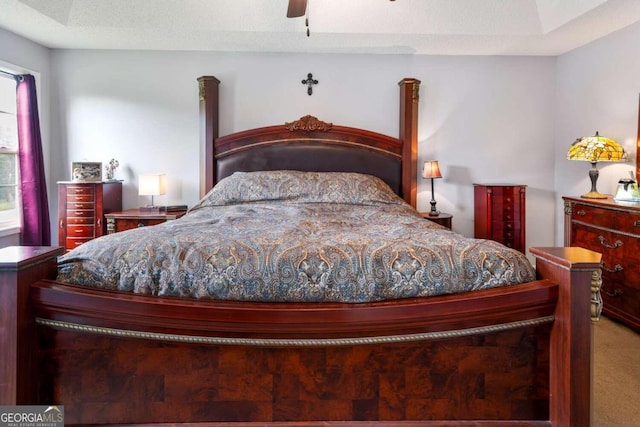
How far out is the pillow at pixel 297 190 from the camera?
10.9 ft

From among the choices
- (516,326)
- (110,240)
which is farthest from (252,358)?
(516,326)

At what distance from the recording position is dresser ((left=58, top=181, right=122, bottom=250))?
3703 mm

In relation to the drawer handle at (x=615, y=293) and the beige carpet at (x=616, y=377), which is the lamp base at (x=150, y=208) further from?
the drawer handle at (x=615, y=293)

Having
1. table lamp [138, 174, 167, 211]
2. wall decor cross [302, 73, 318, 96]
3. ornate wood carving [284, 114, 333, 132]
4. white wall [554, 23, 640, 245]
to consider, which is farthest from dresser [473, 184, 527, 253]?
table lamp [138, 174, 167, 211]

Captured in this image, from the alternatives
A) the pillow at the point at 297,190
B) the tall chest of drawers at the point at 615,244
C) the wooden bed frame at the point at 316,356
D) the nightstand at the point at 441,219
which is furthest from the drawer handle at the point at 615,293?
the wooden bed frame at the point at 316,356

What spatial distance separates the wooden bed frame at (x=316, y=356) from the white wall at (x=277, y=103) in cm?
283

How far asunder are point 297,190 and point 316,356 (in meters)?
2.00

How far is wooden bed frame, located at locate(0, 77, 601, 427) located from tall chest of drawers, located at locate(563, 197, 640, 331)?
1.74m

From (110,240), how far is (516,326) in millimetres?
1614

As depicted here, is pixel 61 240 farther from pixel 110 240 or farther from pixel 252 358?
pixel 252 358

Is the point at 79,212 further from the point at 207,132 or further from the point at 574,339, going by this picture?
the point at 574,339

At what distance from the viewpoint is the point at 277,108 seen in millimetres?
4203

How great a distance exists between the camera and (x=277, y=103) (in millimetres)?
4199

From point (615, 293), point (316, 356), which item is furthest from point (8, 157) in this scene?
point (615, 293)
